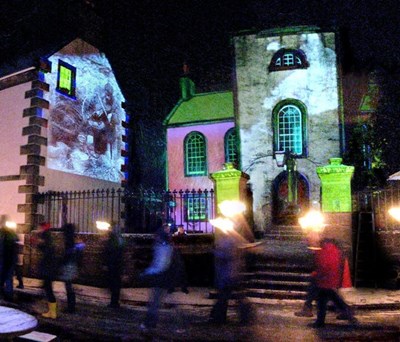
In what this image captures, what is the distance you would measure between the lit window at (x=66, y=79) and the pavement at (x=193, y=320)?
24.6ft

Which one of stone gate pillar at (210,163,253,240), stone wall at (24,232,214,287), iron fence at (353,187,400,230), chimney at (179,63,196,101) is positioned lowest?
stone wall at (24,232,214,287)

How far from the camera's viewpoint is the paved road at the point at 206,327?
6.55 meters

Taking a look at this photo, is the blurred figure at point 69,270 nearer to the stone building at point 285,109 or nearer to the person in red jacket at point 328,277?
the person in red jacket at point 328,277

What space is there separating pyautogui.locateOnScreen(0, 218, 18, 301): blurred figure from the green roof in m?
15.9

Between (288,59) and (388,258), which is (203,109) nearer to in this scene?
(288,59)

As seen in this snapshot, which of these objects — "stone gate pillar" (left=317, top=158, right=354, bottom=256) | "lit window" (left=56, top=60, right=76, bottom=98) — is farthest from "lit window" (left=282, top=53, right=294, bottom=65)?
"stone gate pillar" (left=317, top=158, right=354, bottom=256)

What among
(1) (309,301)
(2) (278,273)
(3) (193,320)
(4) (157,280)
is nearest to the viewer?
(4) (157,280)

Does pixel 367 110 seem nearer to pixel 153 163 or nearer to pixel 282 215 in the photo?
pixel 282 215

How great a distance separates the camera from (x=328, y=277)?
7086 mm

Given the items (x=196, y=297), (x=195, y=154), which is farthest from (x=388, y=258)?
(x=195, y=154)

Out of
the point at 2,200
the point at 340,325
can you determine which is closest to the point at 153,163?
the point at 2,200

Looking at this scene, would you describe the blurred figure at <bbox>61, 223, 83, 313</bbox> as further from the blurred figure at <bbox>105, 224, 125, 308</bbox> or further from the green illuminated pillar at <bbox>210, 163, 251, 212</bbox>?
the green illuminated pillar at <bbox>210, 163, 251, 212</bbox>

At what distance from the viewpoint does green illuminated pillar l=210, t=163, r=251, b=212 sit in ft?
38.0

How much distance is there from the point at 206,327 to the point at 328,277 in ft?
7.35
